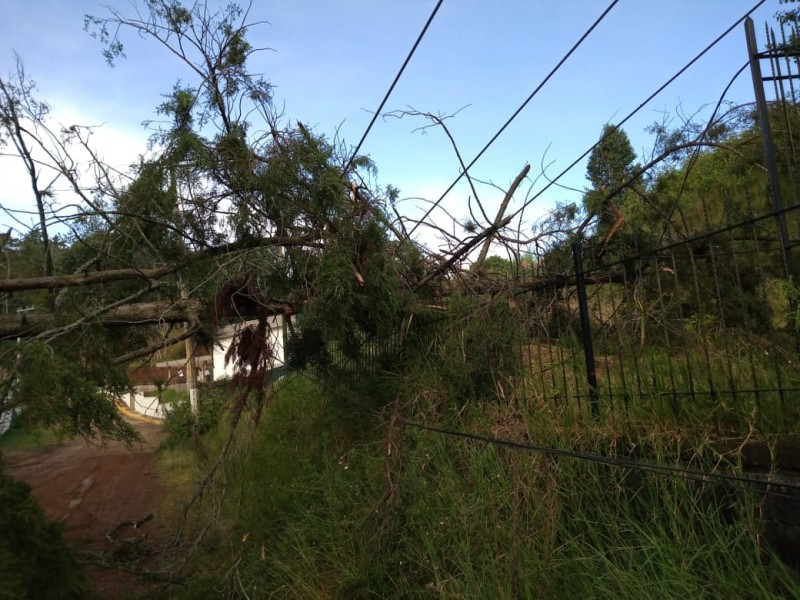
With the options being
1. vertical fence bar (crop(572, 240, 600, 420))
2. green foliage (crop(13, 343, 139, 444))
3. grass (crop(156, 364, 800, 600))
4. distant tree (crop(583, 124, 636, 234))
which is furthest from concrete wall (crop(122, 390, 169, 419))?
distant tree (crop(583, 124, 636, 234))

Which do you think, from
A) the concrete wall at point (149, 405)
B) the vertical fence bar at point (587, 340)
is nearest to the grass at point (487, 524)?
the vertical fence bar at point (587, 340)

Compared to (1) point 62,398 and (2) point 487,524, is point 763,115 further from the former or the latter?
(1) point 62,398

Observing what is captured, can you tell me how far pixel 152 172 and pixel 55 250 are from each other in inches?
75.4

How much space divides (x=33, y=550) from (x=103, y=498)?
6938 millimetres

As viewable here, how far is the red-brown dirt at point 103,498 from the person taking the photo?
6.68m

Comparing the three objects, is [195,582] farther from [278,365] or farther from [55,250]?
[55,250]

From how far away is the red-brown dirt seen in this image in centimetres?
668

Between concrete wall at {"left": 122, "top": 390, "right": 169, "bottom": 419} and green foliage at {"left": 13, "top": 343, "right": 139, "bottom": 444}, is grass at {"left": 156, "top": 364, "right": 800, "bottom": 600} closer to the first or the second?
green foliage at {"left": 13, "top": 343, "right": 139, "bottom": 444}

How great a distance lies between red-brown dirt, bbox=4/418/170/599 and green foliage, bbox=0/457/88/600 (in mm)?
985

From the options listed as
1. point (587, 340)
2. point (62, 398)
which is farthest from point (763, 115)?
point (62, 398)

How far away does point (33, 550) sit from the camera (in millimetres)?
4438

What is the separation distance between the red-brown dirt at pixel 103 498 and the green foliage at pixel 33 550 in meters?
0.99

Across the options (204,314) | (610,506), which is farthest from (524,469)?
(204,314)

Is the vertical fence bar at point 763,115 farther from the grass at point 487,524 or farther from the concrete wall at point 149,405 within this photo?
the concrete wall at point 149,405
